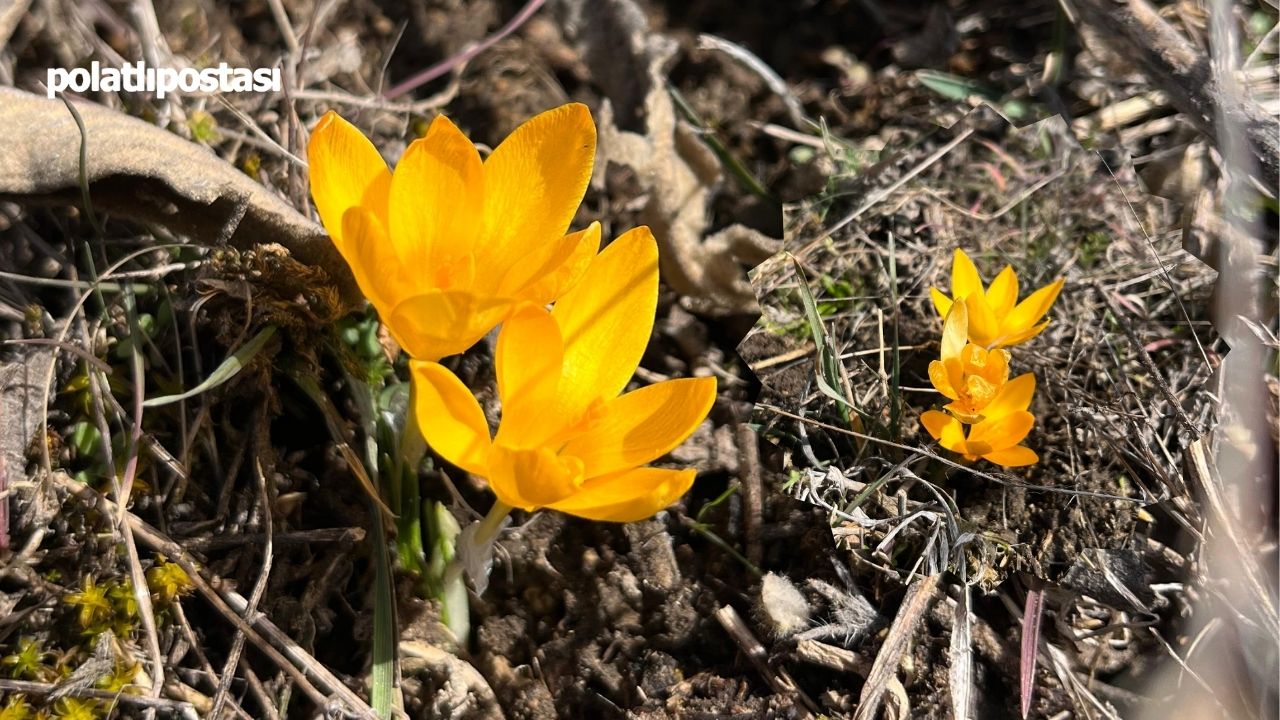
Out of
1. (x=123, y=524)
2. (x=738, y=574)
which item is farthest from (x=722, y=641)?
(x=123, y=524)

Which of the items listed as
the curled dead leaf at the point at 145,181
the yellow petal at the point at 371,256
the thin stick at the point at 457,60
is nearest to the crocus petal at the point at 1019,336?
the yellow petal at the point at 371,256

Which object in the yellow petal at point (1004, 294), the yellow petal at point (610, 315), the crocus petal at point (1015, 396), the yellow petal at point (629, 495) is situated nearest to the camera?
the yellow petal at point (629, 495)

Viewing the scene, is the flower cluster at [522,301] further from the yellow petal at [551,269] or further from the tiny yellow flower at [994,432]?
the tiny yellow flower at [994,432]

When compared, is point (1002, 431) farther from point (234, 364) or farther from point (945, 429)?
point (234, 364)

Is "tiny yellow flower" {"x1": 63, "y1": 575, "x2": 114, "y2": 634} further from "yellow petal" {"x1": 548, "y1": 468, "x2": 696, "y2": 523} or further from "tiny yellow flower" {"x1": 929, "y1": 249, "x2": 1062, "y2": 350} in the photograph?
"tiny yellow flower" {"x1": 929, "y1": 249, "x2": 1062, "y2": 350}

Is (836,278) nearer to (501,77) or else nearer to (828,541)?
(828,541)
